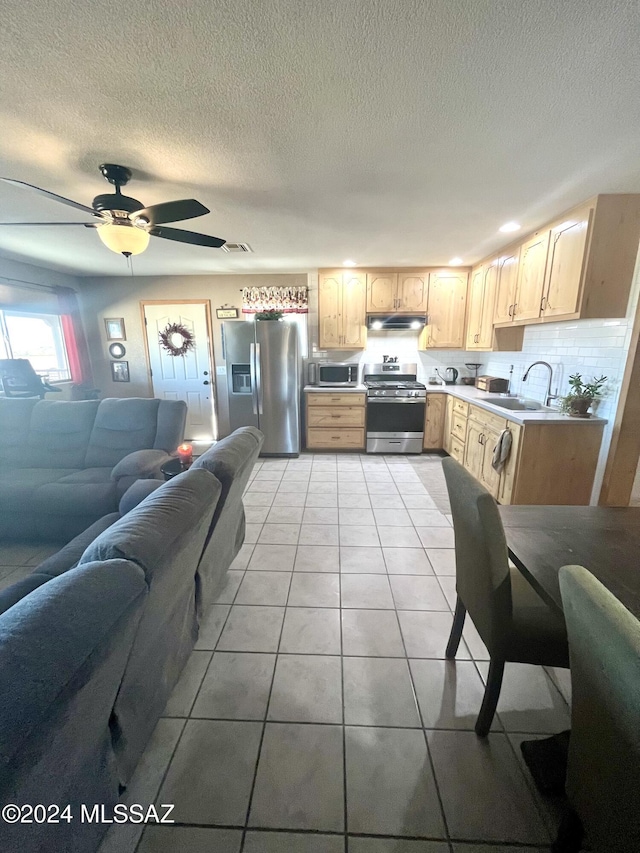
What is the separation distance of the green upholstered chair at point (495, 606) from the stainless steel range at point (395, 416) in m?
3.09

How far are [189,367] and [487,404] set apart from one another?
4021 millimetres

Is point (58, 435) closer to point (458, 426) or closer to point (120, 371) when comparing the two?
point (120, 371)

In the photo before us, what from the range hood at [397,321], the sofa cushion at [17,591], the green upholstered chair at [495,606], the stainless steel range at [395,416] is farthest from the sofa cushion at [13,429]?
the range hood at [397,321]

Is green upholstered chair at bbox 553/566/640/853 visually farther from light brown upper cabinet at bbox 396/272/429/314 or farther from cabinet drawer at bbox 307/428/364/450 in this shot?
light brown upper cabinet at bbox 396/272/429/314

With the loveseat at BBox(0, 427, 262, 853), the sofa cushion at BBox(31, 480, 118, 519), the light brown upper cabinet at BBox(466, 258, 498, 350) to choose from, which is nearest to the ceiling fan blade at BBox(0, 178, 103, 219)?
the loveseat at BBox(0, 427, 262, 853)

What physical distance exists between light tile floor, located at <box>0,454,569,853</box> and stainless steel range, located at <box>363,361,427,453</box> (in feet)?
7.51

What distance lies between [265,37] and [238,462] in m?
1.54

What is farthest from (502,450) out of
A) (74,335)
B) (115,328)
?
(74,335)

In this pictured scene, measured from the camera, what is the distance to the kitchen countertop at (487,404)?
2.49 metres

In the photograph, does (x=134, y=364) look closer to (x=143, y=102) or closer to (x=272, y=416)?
(x=272, y=416)

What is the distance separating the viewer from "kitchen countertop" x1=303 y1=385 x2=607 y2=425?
8.17 ft

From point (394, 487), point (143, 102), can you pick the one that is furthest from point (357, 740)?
point (143, 102)

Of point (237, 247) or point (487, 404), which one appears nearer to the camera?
point (487, 404)

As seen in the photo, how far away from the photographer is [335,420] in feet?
14.6
